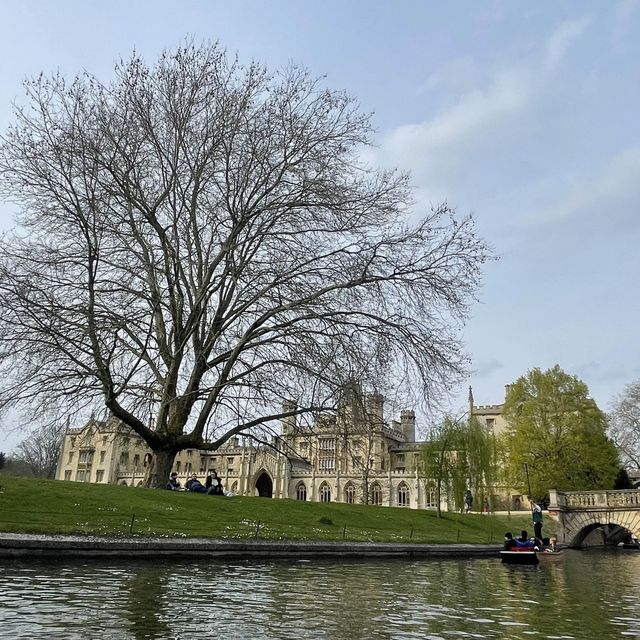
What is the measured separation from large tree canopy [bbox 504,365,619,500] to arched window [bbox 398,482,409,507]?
22778 millimetres

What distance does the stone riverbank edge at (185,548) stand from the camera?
11.8m

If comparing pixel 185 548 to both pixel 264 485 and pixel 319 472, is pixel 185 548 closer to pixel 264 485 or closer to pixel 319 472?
pixel 319 472

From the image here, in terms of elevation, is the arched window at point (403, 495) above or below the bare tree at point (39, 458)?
below

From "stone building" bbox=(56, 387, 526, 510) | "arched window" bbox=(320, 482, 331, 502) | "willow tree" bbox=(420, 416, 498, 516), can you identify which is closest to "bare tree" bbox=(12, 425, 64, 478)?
"stone building" bbox=(56, 387, 526, 510)

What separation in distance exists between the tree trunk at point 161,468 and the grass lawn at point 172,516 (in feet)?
4.64

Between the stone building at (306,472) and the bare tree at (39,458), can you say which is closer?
the stone building at (306,472)

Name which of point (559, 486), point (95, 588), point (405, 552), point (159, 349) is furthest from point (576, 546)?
point (95, 588)

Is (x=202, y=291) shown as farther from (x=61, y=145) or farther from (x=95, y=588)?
(x=95, y=588)

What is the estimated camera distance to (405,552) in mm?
19875

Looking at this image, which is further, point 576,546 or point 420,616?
point 576,546

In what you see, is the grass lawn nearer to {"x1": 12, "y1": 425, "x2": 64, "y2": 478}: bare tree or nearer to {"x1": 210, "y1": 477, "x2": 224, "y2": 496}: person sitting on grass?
{"x1": 210, "y1": 477, "x2": 224, "y2": 496}: person sitting on grass

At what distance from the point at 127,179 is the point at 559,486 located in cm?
4752

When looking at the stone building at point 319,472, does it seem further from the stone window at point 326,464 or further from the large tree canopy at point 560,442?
the large tree canopy at point 560,442

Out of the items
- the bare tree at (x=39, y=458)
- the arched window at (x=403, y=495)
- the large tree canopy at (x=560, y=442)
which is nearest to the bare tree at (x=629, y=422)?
the large tree canopy at (x=560, y=442)
